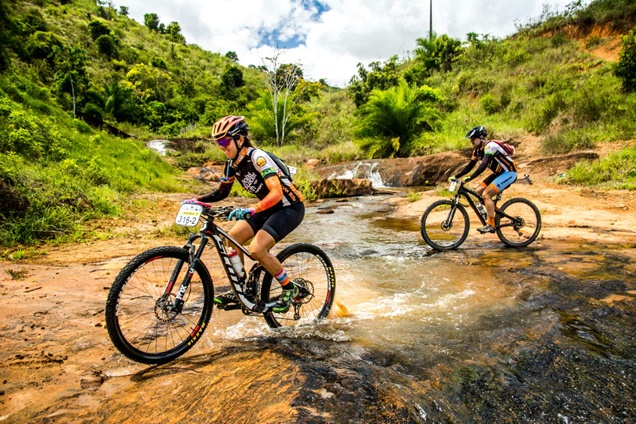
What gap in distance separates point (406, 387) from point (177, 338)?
1.96 meters

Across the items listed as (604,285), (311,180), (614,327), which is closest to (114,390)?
(614,327)

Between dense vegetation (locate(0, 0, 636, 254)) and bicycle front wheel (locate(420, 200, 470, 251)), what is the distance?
20.3 ft

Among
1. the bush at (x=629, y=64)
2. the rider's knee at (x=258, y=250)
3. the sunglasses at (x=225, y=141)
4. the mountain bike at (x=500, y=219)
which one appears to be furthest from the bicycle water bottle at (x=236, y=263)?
the bush at (x=629, y=64)

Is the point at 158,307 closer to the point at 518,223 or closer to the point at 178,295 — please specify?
the point at 178,295

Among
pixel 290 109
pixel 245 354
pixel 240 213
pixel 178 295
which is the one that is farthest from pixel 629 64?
pixel 290 109

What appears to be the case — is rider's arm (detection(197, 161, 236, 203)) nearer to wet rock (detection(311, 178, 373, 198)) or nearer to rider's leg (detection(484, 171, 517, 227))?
rider's leg (detection(484, 171, 517, 227))

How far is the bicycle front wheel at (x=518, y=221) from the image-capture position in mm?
6262

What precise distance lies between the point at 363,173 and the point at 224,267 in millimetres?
15323

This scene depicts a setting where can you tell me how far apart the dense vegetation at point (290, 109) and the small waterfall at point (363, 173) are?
205 cm

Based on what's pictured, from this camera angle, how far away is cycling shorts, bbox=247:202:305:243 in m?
3.28

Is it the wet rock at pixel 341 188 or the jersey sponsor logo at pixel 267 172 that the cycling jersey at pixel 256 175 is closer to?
the jersey sponsor logo at pixel 267 172

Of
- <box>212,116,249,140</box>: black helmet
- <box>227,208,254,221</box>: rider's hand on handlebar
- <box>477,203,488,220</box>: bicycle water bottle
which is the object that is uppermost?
<box>212,116,249,140</box>: black helmet

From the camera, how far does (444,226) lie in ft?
21.8

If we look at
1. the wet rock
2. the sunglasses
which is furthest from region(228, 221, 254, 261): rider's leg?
the wet rock
